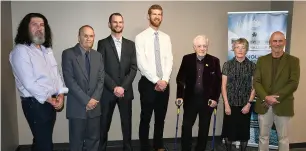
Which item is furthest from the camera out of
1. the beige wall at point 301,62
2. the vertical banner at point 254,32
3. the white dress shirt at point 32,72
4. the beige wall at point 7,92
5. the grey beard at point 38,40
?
the vertical banner at point 254,32

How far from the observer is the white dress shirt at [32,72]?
8.86 feet

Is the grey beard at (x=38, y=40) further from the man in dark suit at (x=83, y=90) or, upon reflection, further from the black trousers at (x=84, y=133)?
the black trousers at (x=84, y=133)

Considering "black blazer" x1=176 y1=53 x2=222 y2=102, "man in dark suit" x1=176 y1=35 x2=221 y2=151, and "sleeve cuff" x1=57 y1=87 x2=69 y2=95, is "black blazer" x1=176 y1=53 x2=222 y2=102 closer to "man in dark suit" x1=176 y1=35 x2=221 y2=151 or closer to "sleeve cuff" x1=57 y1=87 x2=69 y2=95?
"man in dark suit" x1=176 y1=35 x2=221 y2=151

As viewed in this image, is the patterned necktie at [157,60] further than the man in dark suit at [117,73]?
Yes

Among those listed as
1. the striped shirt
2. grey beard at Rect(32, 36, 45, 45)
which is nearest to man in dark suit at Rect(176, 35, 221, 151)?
the striped shirt

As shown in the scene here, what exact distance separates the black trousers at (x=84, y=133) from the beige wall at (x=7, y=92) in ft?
2.67

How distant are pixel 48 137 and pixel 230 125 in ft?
6.65

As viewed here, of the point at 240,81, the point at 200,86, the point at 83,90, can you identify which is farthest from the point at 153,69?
the point at 240,81

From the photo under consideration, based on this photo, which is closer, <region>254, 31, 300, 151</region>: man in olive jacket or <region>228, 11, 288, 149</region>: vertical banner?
<region>254, 31, 300, 151</region>: man in olive jacket

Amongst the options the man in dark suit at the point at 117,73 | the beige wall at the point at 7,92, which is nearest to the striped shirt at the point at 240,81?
the man in dark suit at the point at 117,73

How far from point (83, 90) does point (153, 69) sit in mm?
895

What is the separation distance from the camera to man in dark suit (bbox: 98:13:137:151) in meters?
3.55

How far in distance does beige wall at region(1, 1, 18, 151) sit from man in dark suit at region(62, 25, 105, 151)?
80cm

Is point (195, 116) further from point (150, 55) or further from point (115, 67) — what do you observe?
point (115, 67)
